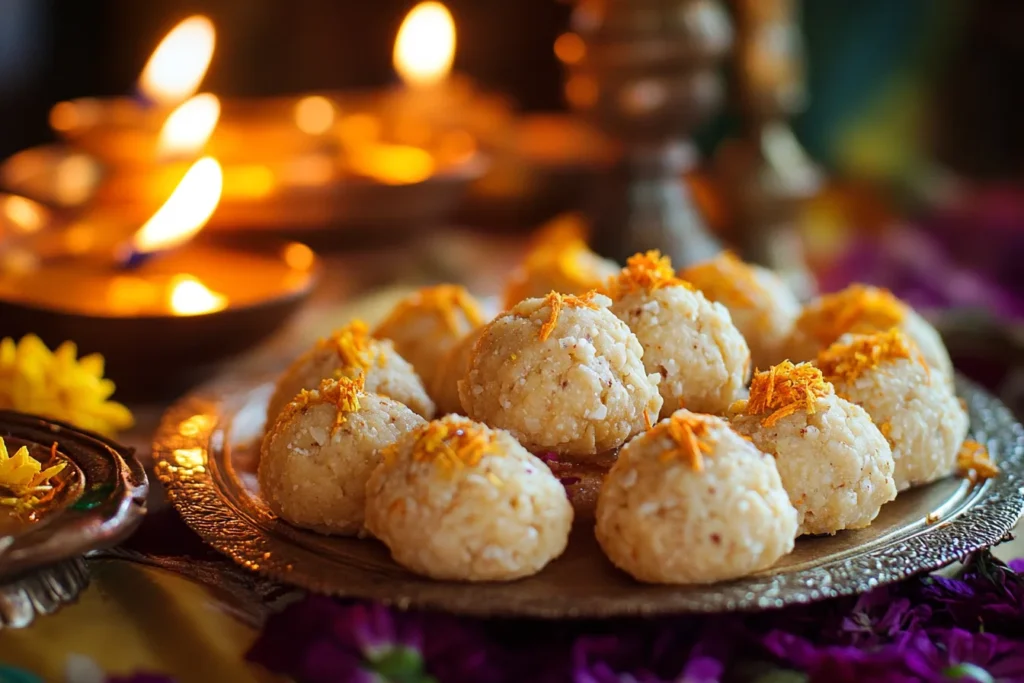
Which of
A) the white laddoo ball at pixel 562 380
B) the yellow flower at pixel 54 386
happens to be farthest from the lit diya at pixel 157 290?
the white laddoo ball at pixel 562 380

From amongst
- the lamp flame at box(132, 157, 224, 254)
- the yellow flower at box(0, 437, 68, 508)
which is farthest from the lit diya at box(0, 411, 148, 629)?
the lamp flame at box(132, 157, 224, 254)

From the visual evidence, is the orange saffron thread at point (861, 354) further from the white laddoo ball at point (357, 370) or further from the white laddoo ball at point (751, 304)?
the white laddoo ball at point (357, 370)

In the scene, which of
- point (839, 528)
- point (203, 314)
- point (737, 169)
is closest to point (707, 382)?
point (839, 528)

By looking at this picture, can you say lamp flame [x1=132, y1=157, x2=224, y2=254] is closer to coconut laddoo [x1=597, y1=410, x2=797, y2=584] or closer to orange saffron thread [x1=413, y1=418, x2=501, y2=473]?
orange saffron thread [x1=413, y1=418, x2=501, y2=473]

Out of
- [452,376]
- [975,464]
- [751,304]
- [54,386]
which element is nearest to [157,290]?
[54,386]

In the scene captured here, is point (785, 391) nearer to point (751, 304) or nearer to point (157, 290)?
point (751, 304)

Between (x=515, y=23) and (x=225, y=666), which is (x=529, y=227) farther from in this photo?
(x=225, y=666)
